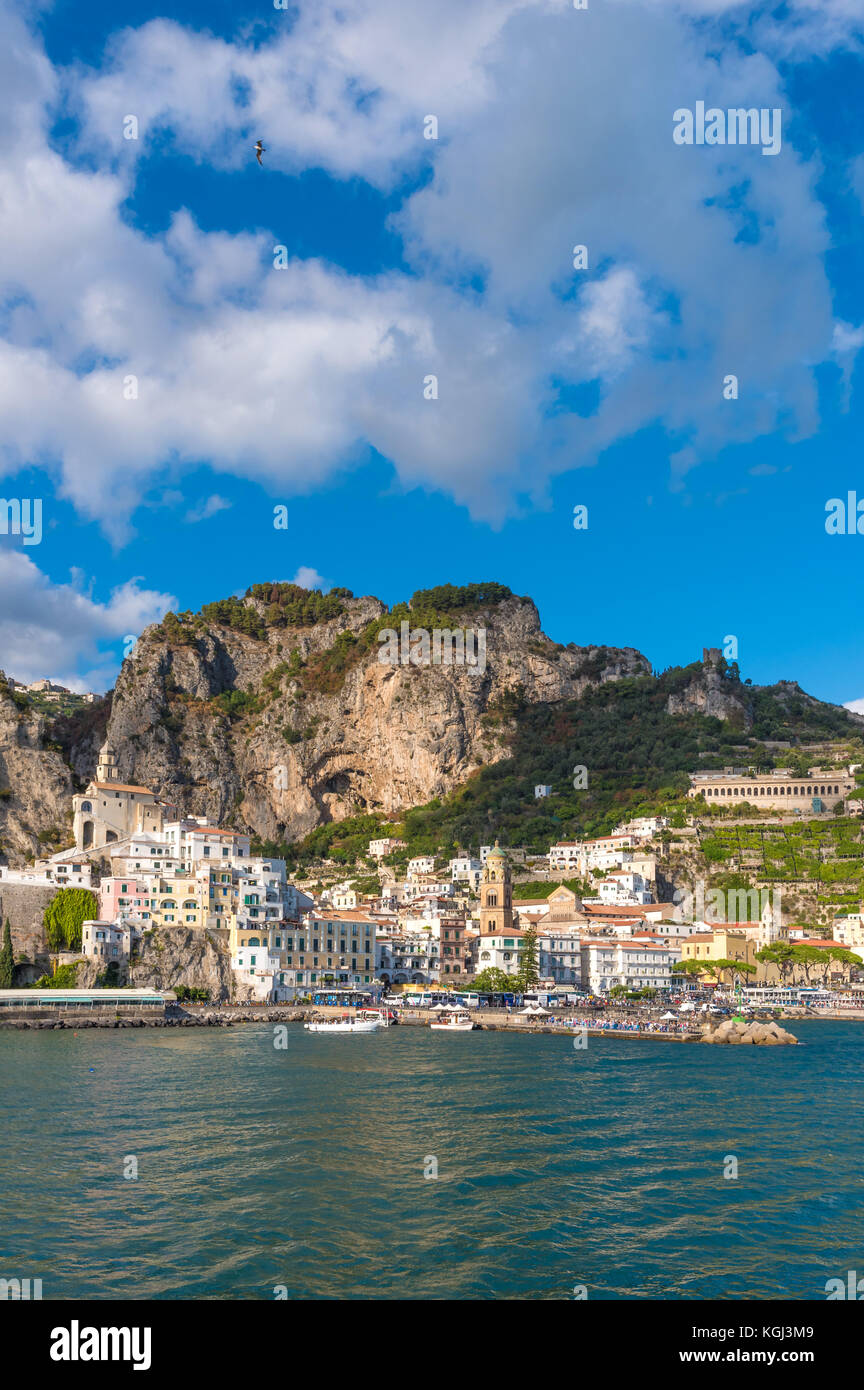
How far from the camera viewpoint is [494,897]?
89.5 meters

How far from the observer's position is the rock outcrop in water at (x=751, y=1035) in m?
55.9

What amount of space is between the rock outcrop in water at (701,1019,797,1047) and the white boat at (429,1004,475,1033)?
13428 mm

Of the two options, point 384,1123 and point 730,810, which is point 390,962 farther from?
point 384,1123

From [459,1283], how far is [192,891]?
2327 inches

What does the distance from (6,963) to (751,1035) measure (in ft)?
139

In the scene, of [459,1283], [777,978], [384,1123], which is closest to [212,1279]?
[459,1283]

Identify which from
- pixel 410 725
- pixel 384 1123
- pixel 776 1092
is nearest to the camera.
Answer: pixel 384 1123

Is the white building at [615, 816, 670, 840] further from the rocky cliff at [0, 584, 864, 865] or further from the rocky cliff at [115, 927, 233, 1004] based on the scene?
the rocky cliff at [115, 927, 233, 1004]

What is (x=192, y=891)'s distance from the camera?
73250 mm

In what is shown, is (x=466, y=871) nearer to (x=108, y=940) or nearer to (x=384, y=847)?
(x=384, y=847)

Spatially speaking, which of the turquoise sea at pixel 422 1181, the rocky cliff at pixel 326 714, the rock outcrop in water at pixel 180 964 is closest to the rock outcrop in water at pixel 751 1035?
the turquoise sea at pixel 422 1181

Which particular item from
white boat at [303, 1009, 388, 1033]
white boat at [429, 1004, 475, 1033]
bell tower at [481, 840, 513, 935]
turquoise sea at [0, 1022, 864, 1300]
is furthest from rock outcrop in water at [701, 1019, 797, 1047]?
bell tower at [481, 840, 513, 935]

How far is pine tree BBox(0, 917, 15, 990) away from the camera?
211 feet

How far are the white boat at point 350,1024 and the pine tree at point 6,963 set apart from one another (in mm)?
17582
